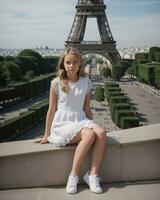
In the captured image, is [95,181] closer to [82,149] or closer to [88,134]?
[82,149]

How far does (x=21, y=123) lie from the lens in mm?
18000

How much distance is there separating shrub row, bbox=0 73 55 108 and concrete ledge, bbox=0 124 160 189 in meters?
23.4

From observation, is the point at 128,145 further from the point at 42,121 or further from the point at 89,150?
the point at 42,121

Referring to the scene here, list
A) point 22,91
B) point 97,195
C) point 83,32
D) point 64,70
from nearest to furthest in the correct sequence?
point 97,195
point 64,70
point 22,91
point 83,32

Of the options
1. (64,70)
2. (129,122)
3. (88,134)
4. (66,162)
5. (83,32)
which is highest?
(83,32)

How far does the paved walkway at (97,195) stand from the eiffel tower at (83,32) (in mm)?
43604

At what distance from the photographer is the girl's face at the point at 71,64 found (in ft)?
11.4

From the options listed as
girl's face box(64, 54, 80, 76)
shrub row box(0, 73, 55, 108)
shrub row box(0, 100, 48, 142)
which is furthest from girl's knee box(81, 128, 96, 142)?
shrub row box(0, 73, 55, 108)

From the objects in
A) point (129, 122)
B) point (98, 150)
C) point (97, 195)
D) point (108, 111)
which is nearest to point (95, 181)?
point (97, 195)

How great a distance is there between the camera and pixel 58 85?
3.53m

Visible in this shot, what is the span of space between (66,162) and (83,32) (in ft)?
152

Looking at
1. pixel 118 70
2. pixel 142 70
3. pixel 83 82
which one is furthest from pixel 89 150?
pixel 118 70

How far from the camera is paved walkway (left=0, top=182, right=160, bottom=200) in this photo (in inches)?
120

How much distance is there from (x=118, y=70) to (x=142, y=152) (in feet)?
146
